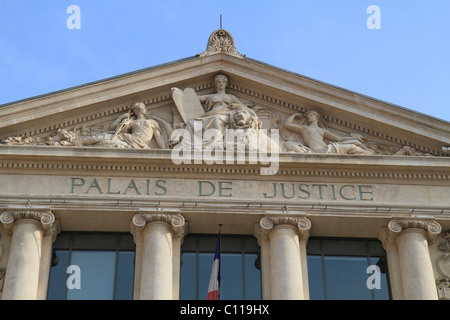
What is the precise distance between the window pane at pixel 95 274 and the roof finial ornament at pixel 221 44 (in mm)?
6175

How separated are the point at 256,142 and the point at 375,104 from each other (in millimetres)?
3402

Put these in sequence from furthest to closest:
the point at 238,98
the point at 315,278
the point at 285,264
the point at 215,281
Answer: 1. the point at 238,98
2. the point at 315,278
3. the point at 285,264
4. the point at 215,281

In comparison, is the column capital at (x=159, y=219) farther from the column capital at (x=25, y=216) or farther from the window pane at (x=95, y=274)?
the column capital at (x=25, y=216)

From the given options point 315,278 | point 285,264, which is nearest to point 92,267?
point 285,264

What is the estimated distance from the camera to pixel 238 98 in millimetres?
26328

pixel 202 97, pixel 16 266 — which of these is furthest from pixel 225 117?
pixel 16 266

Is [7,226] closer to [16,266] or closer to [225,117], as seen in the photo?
[16,266]

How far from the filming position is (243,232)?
24.6 meters

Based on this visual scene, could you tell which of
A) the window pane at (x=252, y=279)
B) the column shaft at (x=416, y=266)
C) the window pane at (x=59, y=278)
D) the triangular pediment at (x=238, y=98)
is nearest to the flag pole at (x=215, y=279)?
the window pane at (x=252, y=279)

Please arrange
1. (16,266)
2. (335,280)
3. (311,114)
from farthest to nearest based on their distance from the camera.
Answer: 1. (311,114)
2. (335,280)
3. (16,266)

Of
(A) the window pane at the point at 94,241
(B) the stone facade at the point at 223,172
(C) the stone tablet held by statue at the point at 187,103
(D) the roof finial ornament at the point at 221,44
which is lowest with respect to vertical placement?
(A) the window pane at the point at 94,241

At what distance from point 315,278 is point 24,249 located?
7.15 m

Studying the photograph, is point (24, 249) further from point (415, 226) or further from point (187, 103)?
point (415, 226)

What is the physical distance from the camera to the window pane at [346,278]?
23.9m
